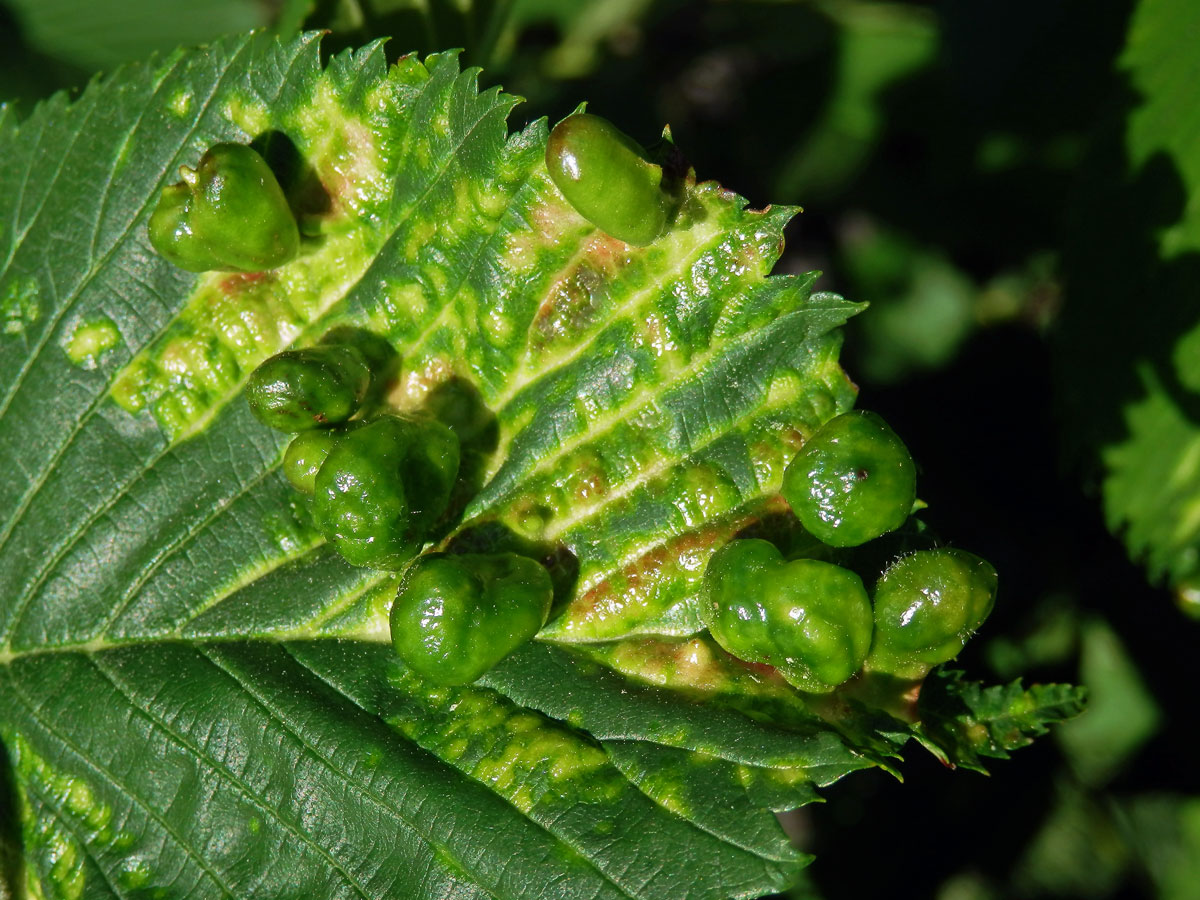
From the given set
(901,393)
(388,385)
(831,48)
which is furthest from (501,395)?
(831,48)

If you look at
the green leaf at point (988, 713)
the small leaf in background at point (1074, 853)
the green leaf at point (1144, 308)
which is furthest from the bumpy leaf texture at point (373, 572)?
the small leaf in background at point (1074, 853)

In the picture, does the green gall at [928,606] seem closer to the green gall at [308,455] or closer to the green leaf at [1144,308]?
the green leaf at [1144,308]

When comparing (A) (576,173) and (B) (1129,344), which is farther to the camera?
(B) (1129,344)

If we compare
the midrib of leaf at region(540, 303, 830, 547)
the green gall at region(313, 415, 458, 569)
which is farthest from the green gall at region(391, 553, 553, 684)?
the midrib of leaf at region(540, 303, 830, 547)

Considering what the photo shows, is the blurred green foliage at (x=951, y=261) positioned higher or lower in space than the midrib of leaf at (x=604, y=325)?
lower

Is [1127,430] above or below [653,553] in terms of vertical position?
below

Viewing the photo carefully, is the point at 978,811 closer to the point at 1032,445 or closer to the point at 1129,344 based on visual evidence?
the point at 1032,445

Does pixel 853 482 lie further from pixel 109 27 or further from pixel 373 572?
pixel 109 27

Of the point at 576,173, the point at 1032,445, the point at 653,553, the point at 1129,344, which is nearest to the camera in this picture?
the point at 576,173
